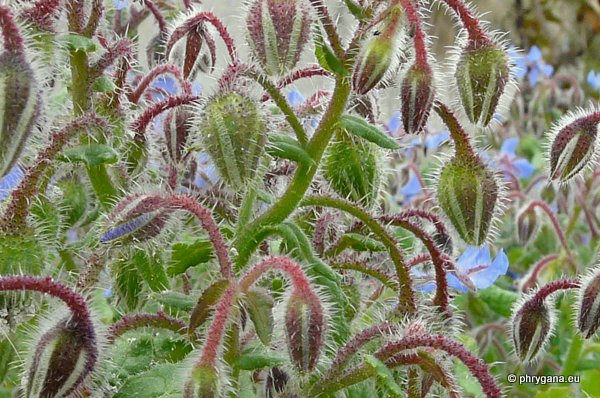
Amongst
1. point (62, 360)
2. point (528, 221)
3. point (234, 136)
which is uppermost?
point (528, 221)

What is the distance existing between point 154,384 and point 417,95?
41 centimetres

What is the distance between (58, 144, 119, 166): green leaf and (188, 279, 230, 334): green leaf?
0.20 metres

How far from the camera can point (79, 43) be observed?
939 mm

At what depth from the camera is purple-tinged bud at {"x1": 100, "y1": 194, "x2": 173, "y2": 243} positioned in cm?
86

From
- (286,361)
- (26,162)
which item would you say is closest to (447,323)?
(286,361)

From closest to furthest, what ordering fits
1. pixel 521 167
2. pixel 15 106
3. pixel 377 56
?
pixel 15 106, pixel 377 56, pixel 521 167

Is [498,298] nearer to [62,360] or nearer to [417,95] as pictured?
[417,95]

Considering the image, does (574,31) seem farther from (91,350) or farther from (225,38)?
(91,350)

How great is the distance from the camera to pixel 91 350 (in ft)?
2.61

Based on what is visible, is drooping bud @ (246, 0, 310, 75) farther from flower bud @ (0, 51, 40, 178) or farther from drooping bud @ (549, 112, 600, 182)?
drooping bud @ (549, 112, 600, 182)

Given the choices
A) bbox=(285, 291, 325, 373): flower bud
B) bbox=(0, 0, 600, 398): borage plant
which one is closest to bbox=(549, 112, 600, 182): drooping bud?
bbox=(0, 0, 600, 398): borage plant

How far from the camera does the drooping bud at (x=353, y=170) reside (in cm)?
107

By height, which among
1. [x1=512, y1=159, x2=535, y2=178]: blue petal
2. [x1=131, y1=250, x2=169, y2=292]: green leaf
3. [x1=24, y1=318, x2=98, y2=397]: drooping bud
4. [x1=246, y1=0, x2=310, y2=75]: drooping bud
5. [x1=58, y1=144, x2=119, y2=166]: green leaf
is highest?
[x1=512, y1=159, x2=535, y2=178]: blue petal

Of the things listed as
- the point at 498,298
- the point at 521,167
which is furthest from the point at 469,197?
the point at 521,167
